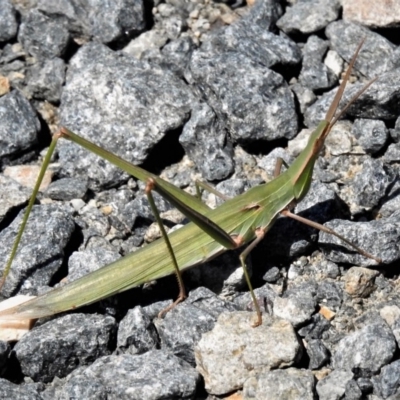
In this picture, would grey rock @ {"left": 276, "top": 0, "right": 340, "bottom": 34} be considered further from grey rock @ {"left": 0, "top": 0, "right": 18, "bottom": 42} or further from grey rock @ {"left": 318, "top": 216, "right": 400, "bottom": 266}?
grey rock @ {"left": 0, "top": 0, "right": 18, "bottom": 42}

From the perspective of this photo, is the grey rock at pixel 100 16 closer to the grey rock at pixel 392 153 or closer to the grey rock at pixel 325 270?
the grey rock at pixel 392 153

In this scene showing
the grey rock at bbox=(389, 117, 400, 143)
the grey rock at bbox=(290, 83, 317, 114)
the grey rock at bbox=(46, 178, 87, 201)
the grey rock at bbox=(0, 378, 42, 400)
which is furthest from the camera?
the grey rock at bbox=(290, 83, 317, 114)

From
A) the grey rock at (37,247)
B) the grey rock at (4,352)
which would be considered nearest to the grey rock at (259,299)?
the grey rock at (37,247)

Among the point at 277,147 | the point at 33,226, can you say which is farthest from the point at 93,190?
the point at 277,147

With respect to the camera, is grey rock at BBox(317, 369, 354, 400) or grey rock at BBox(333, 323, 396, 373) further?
grey rock at BBox(333, 323, 396, 373)

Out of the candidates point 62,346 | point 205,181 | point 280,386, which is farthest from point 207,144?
point 280,386

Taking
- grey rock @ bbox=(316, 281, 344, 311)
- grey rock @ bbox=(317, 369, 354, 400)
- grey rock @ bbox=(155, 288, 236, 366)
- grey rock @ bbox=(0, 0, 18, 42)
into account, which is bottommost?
grey rock @ bbox=(316, 281, 344, 311)

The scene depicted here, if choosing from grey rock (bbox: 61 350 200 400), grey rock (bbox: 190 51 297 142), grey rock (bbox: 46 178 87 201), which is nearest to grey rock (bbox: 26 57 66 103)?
grey rock (bbox: 46 178 87 201)
